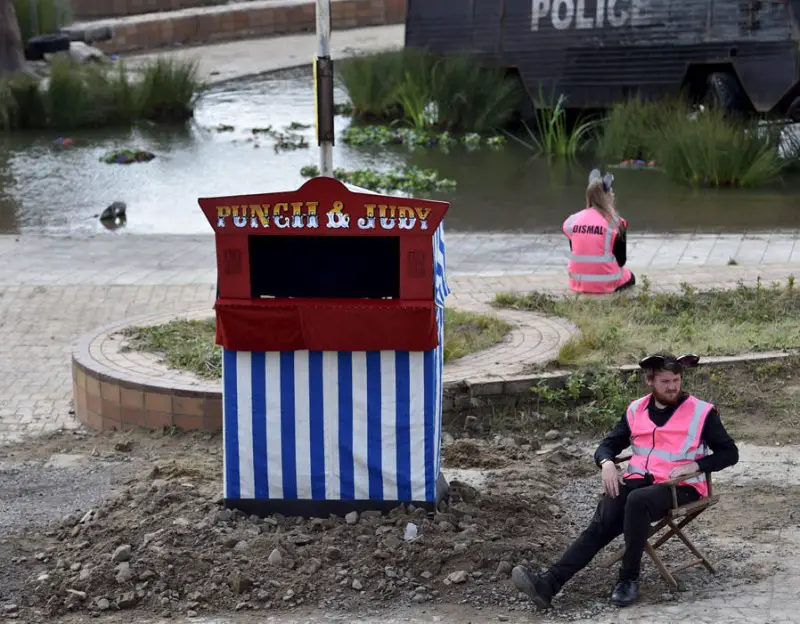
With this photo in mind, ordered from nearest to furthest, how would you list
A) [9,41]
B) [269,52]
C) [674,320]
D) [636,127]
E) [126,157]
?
[674,320], [636,127], [126,157], [9,41], [269,52]

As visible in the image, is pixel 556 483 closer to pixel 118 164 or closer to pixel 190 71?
pixel 118 164

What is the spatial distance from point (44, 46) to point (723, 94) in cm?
1303

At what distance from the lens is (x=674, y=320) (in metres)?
9.20

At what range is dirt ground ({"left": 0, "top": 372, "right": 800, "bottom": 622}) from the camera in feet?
18.4

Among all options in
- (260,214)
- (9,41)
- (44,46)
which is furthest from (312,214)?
(44,46)

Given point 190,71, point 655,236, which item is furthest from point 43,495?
point 190,71

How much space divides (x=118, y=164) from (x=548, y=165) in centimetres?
557

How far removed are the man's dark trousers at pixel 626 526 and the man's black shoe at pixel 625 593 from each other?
21 millimetres

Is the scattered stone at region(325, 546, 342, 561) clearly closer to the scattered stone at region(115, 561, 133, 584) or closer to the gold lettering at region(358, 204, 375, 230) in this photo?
the scattered stone at region(115, 561, 133, 584)

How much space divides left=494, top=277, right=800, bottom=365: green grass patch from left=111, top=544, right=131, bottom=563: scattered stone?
3.14 m

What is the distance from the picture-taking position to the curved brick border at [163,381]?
772 cm

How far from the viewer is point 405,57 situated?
21.0 meters

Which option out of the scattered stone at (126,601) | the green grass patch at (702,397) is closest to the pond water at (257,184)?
the green grass patch at (702,397)

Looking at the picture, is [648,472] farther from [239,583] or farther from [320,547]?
[239,583]
